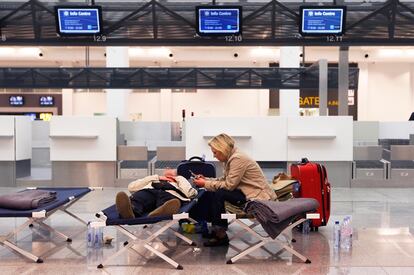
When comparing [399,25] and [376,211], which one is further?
[399,25]

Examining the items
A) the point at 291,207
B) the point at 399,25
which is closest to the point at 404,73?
the point at 399,25

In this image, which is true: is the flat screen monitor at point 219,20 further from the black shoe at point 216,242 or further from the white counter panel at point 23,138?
the black shoe at point 216,242

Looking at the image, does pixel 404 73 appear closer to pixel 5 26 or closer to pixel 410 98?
pixel 410 98

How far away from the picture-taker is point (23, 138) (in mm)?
11555

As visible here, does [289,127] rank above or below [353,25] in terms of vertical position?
below

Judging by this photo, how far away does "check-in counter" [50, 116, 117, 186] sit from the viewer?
432 inches

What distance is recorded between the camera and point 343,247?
5.78 meters

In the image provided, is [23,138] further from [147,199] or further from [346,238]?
[346,238]

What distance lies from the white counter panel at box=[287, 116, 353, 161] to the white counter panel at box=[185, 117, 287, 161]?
0.21 metres

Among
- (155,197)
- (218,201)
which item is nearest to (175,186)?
(155,197)

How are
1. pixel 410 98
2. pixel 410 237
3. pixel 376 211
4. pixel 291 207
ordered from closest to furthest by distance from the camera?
pixel 291 207, pixel 410 237, pixel 376 211, pixel 410 98

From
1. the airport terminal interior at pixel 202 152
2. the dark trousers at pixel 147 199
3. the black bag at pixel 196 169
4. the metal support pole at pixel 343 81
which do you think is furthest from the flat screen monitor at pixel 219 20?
the dark trousers at pixel 147 199

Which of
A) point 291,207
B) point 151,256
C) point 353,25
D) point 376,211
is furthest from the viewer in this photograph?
point 353,25

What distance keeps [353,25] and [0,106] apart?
20114 mm
